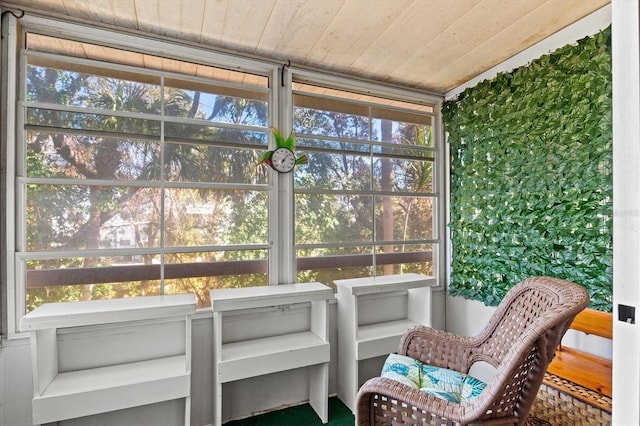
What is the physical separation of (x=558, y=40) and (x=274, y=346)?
274 cm

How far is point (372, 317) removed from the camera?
2697 millimetres

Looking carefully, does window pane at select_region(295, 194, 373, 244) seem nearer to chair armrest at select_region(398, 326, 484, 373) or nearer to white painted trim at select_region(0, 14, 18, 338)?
chair armrest at select_region(398, 326, 484, 373)

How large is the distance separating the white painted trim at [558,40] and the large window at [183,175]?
2.23ft

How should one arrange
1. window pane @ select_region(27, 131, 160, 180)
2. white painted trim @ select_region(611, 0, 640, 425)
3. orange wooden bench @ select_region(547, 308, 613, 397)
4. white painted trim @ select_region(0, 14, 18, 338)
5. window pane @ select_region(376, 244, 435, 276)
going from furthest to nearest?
window pane @ select_region(376, 244, 435, 276) → window pane @ select_region(27, 131, 160, 180) → white painted trim @ select_region(0, 14, 18, 338) → orange wooden bench @ select_region(547, 308, 613, 397) → white painted trim @ select_region(611, 0, 640, 425)

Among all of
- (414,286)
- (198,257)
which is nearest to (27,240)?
(198,257)

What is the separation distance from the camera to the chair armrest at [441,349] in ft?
6.01

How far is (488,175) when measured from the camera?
101 inches

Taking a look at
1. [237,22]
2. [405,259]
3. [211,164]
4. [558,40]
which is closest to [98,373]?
[211,164]

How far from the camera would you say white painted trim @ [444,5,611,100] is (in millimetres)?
1899

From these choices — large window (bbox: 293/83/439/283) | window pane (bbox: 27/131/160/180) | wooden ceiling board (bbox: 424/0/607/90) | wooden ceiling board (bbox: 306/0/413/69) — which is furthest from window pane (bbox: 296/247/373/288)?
wooden ceiling board (bbox: 424/0/607/90)

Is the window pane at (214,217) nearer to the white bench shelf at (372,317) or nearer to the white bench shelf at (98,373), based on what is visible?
the white bench shelf at (98,373)

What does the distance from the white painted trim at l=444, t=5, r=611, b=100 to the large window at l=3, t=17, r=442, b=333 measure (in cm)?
68

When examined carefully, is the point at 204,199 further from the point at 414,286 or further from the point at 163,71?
the point at 414,286

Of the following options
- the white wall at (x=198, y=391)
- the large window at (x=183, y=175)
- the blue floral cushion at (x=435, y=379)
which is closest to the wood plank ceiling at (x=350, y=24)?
the large window at (x=183, y=175)
